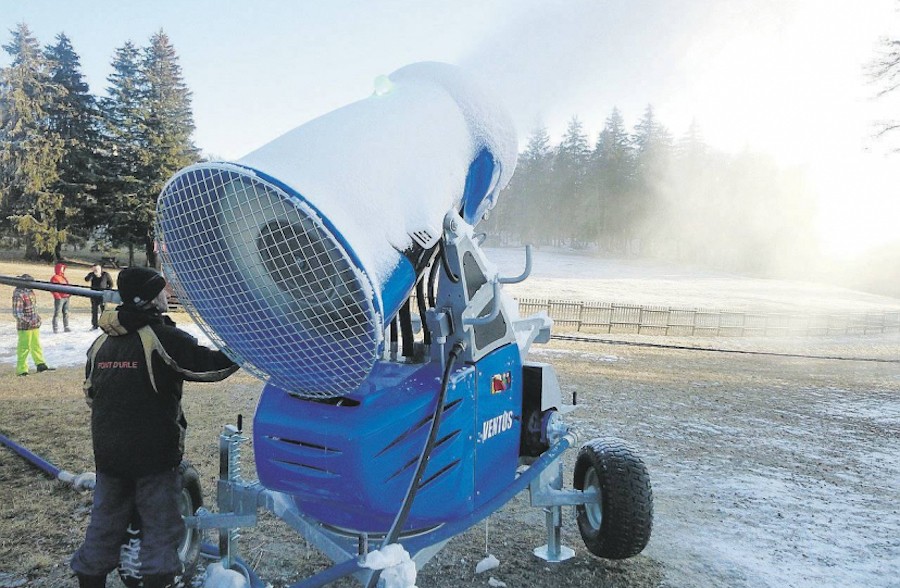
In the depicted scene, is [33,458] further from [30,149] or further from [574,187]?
[574,187]

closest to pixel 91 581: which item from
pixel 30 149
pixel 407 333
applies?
pixel 407 333

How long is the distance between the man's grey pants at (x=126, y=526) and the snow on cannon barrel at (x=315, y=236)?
0.97 meters

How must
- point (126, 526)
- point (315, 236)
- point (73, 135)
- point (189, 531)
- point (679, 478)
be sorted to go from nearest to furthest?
point (315, 236) → point (126, 526) → point (189, 531) → point (679, 478) → point (73, 135)

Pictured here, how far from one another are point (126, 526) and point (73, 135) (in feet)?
140

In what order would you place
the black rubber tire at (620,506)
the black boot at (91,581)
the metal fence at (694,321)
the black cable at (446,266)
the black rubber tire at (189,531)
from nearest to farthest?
the black cable at (446,266)
the black boot at (91,581)
the black rubber tire at (189,531)
the black rubber tire at (620,506)
the metal fence at (694,321)

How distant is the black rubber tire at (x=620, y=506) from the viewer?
3.62 meters

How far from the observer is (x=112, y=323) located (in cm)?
282

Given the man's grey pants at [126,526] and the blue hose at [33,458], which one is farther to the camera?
the blue hose at [33,458]

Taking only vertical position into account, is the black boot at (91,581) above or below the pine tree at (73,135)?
below

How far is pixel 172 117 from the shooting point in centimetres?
3853

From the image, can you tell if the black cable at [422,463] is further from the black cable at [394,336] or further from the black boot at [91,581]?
the black boot at [91,581]

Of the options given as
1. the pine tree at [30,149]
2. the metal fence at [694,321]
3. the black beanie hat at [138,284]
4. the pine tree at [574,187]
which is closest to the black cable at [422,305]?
the black beanie hat at [138,284]

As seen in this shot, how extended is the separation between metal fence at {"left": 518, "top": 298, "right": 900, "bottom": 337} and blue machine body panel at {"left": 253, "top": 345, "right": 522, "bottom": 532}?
19.6 m

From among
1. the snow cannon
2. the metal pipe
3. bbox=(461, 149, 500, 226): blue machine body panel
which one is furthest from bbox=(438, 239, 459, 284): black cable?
the metal pipe
